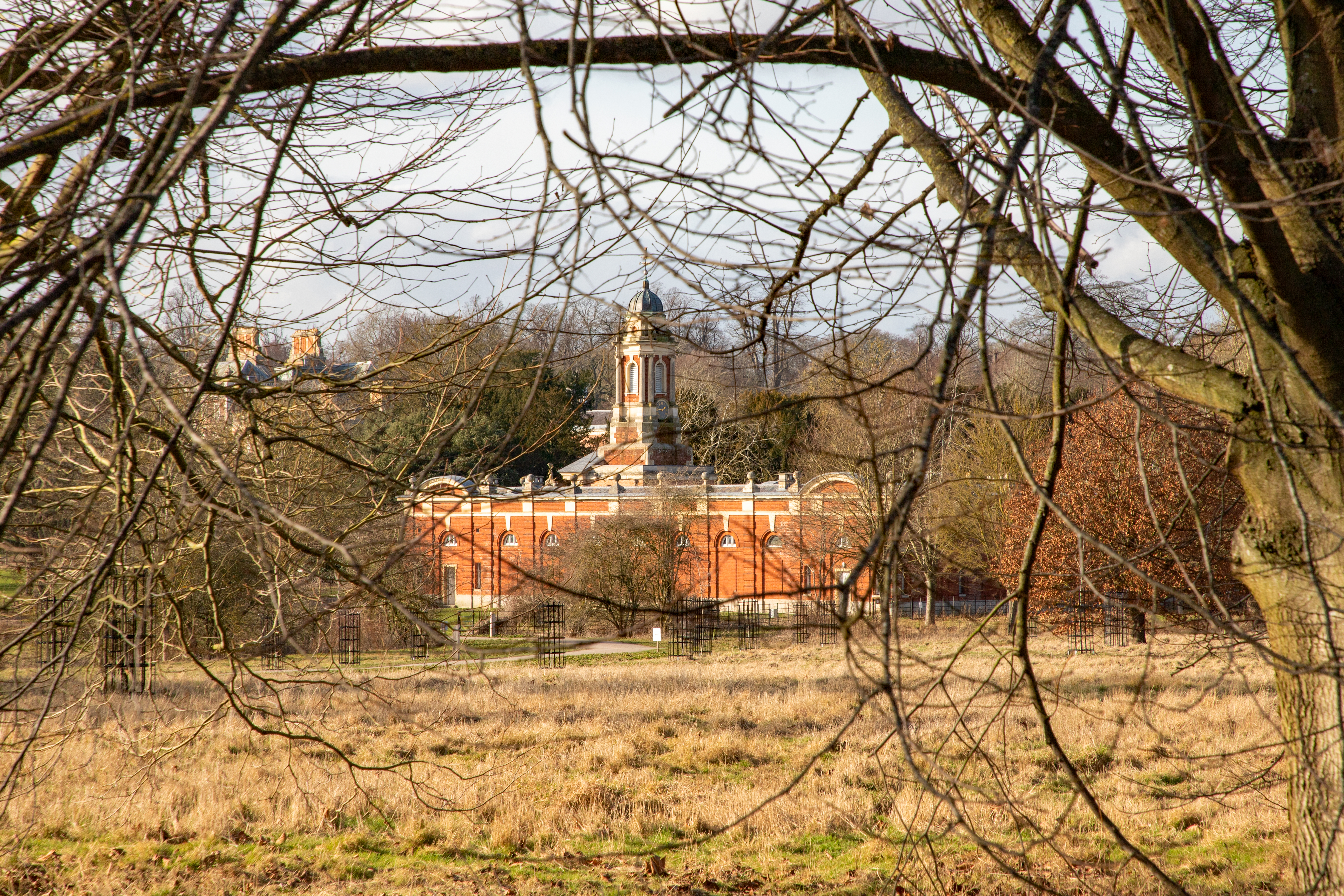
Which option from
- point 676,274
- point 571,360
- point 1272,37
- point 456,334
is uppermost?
point 1272,37

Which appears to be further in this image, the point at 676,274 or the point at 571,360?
the point at 571,360

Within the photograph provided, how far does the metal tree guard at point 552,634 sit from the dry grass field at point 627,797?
20.8 feet

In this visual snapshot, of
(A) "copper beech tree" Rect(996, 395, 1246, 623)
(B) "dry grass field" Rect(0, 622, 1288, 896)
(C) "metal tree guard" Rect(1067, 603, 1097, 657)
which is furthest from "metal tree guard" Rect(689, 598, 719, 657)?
(B) "dry grass field" Rect(0, 622, 1288, 896)

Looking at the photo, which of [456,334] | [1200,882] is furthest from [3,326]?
[1200,882]

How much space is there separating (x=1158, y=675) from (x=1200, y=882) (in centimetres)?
940

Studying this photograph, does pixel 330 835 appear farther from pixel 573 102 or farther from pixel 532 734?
pixel 573 102

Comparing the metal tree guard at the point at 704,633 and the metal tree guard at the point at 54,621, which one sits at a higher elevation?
the metal tree guard at the point at 54,621

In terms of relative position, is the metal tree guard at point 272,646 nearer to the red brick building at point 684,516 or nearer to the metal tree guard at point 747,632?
the red brick building at point 684,516

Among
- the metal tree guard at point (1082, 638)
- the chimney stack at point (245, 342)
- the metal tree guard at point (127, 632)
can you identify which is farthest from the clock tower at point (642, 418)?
the chimney stack at point (245, 342)

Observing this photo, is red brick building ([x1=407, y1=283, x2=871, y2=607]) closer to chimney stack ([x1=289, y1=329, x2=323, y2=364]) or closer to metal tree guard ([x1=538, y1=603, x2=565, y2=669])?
metal tree guard ([x1=538, y1=603, x2=565, y2=669])

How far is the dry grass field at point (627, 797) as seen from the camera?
592 centimetres

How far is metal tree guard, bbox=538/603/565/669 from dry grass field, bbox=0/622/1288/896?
6350 mm

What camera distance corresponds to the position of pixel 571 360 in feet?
12.4

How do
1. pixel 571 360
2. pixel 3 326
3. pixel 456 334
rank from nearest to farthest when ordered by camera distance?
pixel 3 326 → pixel 571 360 → pixel 456 334
